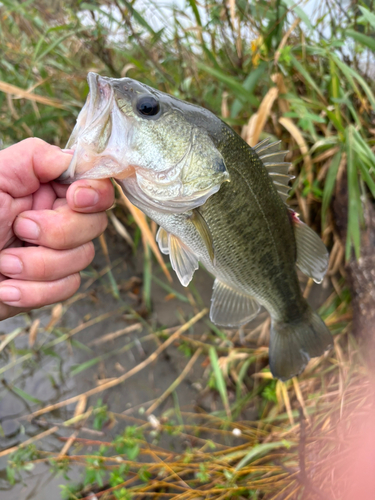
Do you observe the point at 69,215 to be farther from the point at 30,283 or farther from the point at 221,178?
the point at 221,178

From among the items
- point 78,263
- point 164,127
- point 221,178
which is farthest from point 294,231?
point 78,263

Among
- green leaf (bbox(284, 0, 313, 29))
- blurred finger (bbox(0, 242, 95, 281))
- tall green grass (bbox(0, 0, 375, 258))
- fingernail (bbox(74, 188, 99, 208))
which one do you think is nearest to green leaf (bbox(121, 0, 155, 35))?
tall green grass (bbox(0, 0, 375, 258))

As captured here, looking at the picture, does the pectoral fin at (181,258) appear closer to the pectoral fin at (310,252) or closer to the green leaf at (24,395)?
the pectoral fin at (310,252)

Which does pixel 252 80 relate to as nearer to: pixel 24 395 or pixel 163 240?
pixel 163 240

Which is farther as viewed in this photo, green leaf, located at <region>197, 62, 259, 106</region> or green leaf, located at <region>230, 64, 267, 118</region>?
green leaf, located at <region>230, 64, 267, 118</region>

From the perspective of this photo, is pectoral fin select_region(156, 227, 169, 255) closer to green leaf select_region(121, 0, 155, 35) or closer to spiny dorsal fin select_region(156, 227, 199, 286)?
spiny dorsal fin select_region(156, 227, 199, 286)

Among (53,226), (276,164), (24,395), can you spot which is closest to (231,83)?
(276,164)
